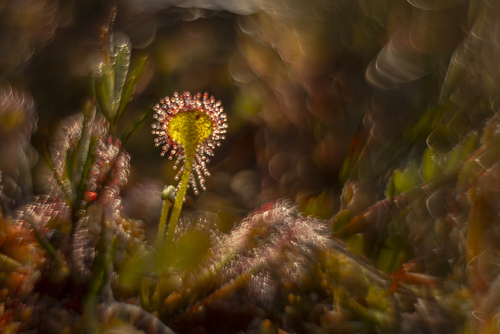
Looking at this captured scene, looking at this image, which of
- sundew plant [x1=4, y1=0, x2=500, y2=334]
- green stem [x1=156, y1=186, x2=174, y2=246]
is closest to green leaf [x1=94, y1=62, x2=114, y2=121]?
sundew plant [x1=4, y1=0, x2=500, y2=334]

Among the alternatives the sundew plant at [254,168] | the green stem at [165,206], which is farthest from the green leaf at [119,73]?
the green stem at [165,206]

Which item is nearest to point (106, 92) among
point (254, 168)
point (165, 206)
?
point (165, 206)

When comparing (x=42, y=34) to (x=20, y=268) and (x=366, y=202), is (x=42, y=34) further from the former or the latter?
(x=366, y=202)

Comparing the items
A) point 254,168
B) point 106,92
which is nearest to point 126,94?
point 106,92

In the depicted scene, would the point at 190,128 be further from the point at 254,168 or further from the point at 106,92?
the point at 254,168

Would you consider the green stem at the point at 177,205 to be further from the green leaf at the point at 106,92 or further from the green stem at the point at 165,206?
the green leaf at the point at 106,92

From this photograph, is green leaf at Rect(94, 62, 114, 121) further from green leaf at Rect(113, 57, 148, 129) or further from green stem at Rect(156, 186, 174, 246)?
green stem at Rect(156, 186, 174, 246)

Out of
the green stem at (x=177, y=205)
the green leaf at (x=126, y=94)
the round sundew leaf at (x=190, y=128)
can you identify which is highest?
the green leaf at (x=126, y=94)

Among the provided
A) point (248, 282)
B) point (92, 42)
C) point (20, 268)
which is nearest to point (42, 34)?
point (92, 42)

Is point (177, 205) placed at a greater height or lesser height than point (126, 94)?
lesser

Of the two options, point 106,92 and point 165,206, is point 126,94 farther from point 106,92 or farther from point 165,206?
point 165,206

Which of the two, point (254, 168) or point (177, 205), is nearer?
point (177, 205)
